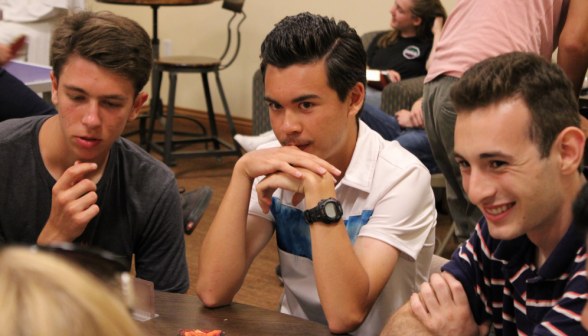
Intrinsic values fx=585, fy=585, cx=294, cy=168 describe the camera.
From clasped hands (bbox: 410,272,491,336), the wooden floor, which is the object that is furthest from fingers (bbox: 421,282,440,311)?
the wooden floor

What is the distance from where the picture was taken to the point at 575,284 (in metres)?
0.99

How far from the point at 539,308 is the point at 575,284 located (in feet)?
0.41

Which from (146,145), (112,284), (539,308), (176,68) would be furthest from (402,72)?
(112,284)

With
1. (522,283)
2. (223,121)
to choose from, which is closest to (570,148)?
(522,283)

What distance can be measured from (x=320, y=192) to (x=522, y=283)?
0.48 meters

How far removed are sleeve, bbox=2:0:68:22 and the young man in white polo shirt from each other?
2.90m

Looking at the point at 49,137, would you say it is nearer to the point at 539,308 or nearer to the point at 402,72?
the point at 539,308

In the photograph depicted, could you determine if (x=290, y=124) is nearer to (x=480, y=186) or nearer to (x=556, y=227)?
(x=480, y=186)

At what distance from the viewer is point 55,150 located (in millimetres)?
1547

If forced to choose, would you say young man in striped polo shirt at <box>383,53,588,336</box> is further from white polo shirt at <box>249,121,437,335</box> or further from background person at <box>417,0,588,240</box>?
background person at <box>417,0,588,240</box>

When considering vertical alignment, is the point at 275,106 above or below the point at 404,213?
above

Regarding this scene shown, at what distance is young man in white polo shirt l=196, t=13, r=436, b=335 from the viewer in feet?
4.58

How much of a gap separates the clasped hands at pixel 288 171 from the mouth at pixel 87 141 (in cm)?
37

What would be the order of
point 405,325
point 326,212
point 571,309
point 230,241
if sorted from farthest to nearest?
point 230,241 → point 326,212 → point 405,325 → point 571,309
